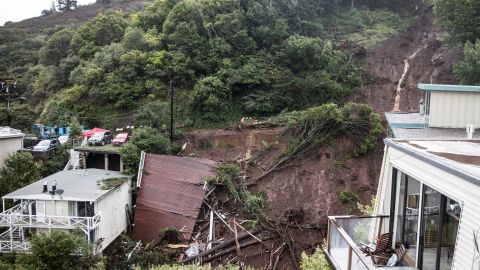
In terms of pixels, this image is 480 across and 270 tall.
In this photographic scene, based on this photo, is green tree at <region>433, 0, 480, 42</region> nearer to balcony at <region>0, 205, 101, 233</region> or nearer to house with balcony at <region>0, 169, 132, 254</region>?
house with balcony at <region>0, 169, 132, 254</region>

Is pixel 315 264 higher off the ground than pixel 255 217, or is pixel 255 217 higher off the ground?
pixel 315 264

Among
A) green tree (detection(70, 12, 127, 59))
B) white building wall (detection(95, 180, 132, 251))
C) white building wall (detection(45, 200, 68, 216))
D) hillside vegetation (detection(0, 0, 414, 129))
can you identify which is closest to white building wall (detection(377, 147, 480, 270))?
white building wall (detection(95, 180, 132, 251))

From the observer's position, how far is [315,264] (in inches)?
456

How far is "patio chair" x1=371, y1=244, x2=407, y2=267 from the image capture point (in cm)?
552

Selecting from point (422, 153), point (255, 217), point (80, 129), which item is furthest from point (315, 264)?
point (80, 129)

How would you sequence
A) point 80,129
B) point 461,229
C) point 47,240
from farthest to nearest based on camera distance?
point 80,129, point 47,240, point 461,229

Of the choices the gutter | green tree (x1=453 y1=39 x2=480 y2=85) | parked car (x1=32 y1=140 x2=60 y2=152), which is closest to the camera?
the gutter

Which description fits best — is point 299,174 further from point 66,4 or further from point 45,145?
point 66,4

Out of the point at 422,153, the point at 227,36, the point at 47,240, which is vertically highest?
the point at 227,36

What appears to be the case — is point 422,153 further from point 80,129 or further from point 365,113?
point 80,129

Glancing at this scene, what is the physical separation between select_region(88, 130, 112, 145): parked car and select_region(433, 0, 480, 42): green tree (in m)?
27.1

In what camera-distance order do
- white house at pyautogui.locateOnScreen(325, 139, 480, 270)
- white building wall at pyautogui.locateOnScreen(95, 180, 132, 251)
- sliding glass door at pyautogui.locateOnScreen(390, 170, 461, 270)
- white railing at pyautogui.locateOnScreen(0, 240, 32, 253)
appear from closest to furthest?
white house at pyautogui.locateOnScreen(325, 139, 480, 270), sliding glass door at pyautogui.locateOnScreen(390, 170, 461, 270), white railing at pyautogui.locateOnScreen(0, 240, 32, 253), white building wall at pyautogui.locateOnScreen(95, 180, 132, 251)

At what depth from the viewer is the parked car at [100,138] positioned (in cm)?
2517

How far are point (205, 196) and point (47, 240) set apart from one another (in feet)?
27.6
